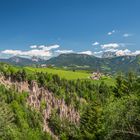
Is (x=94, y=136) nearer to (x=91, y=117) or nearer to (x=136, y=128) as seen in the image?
(x=91, y=117)

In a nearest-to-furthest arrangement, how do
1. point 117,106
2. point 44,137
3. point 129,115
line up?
point 129,115, point 117,106, point 44,137

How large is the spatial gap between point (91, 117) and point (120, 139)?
34625mm

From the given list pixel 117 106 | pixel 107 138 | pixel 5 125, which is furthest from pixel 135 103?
pixel 5 125

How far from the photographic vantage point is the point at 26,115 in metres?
190

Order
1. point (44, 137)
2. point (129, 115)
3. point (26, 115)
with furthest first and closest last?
point (26, 115) → point (44, 137) → point (129, 115)

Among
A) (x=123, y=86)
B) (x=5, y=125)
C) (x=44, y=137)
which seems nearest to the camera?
(x=5, y=125)

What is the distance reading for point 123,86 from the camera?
6919 cm

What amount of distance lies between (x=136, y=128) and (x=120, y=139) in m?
2.19

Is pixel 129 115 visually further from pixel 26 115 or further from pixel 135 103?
pixel 26 115

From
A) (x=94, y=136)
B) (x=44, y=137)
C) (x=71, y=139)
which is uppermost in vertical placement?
(x=94, y=136)

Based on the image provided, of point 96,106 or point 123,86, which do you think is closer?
point 123,86

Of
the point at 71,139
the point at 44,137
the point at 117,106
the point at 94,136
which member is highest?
the point at 117,106

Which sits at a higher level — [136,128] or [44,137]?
[136,128]

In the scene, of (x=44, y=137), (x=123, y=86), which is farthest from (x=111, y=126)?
(x=44, y=137)
